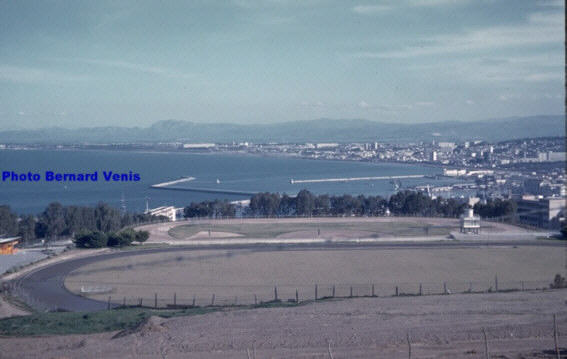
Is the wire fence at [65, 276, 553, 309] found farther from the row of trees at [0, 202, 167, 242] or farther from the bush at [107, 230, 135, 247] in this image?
the row of trees at [0, 202, 167, 242]

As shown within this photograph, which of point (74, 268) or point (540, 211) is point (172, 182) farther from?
point (540, 211)

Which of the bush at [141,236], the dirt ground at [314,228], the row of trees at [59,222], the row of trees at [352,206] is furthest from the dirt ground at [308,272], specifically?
the row of trees at [352,206]

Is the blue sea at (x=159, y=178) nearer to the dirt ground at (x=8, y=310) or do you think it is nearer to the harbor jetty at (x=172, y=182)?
the harbor jetty at (x=172, y=182)

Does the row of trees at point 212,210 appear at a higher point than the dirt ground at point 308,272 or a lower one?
higher

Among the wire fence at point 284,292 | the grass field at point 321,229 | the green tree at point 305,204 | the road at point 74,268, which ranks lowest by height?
the grass field at point 321,229

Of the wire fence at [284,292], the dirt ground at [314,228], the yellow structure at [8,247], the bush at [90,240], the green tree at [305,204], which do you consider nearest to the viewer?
the wire fence at [284,292]

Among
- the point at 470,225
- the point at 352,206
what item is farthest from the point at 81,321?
the point at 352,206
